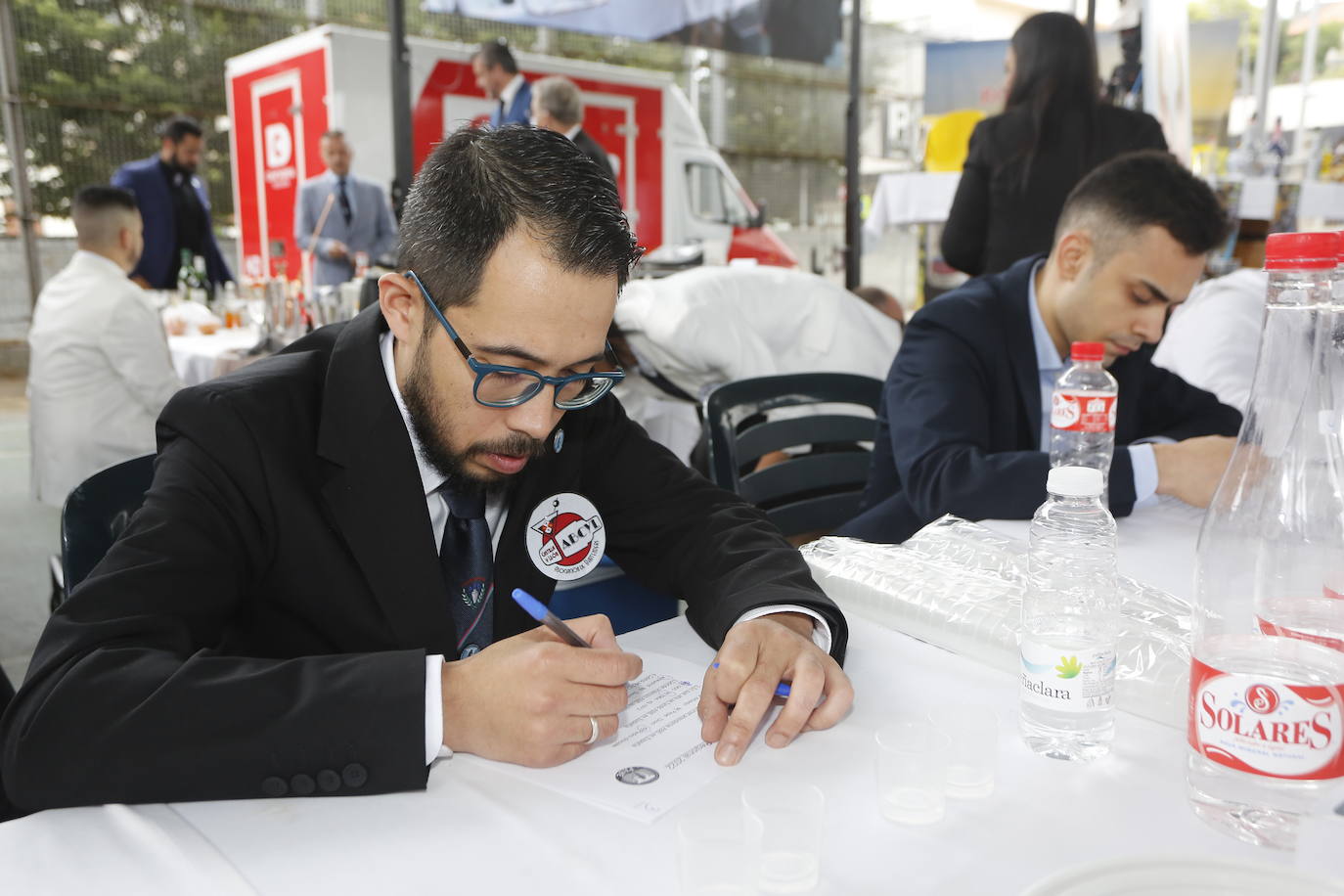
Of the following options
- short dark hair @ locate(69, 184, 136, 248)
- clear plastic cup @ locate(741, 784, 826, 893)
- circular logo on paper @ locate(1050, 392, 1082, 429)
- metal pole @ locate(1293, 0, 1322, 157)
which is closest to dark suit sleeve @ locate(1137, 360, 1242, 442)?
circular logo on paper @ locate(1050, 392, 1082, 429)

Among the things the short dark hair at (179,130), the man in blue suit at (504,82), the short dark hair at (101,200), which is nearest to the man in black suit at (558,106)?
the man in blue suit at (504,82)

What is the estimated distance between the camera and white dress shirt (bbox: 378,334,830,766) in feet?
2.69

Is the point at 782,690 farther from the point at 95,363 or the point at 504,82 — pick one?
the point at 504,82

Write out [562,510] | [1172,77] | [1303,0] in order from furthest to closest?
[1303,0]
[1172,77]
[562,510]

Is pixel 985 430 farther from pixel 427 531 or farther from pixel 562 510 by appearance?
pixel 427 531

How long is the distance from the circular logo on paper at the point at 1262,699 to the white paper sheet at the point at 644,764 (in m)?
0.39

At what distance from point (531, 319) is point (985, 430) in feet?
3.38

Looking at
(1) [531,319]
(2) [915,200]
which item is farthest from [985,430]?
(2) [915,200]

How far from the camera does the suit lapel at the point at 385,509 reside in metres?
1.11

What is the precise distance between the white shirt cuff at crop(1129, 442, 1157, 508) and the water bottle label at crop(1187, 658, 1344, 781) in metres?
0.94

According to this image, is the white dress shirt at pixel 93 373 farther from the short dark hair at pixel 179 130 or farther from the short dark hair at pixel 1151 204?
the short dark hair at pixel 179 130

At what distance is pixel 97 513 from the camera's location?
49.0 inches

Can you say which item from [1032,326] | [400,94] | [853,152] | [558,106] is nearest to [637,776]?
[1032,326]

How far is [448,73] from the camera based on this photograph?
6.93 m
